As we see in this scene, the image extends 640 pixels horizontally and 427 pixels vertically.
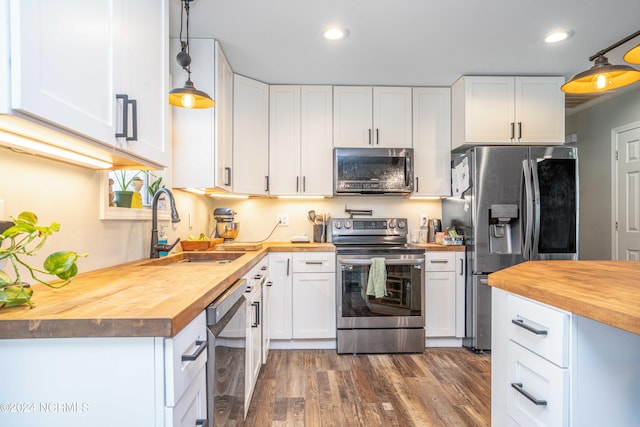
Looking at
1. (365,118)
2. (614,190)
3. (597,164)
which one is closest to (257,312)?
(365,118)

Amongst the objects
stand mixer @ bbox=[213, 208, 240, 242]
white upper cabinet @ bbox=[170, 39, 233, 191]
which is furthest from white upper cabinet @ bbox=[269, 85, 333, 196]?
white upper cabinet @ bbox=[170, 39, 233, 191]

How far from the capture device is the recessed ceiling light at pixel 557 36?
7.55 feet

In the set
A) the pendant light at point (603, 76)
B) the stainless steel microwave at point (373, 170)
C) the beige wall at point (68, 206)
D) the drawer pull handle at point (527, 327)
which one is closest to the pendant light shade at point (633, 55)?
the pendant light at point (603, 76)

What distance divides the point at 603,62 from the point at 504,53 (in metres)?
1.15

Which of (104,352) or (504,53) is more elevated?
(504,53)

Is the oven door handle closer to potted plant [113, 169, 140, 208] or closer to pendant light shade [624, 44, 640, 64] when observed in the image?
potted plant [113, 169, 140, 208]

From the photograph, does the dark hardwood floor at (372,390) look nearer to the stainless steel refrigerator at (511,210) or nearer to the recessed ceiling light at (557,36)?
the stainless steel refrigerator at (511,210)

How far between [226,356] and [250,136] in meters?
2.10

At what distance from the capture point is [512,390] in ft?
4.07

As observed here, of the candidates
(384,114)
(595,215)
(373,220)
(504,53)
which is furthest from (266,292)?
(595,215)

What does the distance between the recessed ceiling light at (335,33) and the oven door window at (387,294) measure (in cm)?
170

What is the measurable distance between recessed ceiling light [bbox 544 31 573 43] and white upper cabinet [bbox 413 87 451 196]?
0.93 metres

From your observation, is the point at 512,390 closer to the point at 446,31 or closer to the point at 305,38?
the point at 446,31

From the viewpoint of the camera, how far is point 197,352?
932 millimetres
